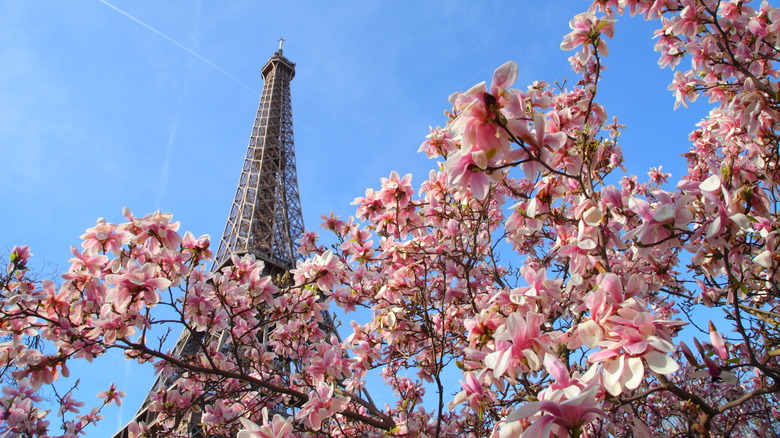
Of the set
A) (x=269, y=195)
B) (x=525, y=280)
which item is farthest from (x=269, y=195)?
(x=525, y=280)

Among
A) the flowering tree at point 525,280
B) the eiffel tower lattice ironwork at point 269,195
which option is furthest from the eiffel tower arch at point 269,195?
the flowering tree at point 525,280

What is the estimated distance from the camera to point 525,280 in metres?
1.86

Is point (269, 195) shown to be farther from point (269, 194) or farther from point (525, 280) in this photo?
point (525, 280)

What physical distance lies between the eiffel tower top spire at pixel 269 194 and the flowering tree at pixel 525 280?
57.0ft

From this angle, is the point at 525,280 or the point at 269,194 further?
the point at 269,194

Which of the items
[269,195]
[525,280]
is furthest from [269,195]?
[525,280]

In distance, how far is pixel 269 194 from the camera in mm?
25438

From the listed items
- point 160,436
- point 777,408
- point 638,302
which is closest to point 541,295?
point 638,302

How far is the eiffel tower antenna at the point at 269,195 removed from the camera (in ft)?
72.2

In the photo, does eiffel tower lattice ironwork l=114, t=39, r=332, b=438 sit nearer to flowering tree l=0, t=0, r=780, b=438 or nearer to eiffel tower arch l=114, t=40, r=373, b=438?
eiffel tower arch l=114, t=40, r=373, b=438

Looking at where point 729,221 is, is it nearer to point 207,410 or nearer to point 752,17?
point 752,17

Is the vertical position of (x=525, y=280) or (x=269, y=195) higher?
(x=269, y=195)

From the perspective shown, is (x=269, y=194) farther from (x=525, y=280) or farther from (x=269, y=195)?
(x=525, y=280)

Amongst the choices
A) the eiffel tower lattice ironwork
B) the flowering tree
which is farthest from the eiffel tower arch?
the flowering tree
